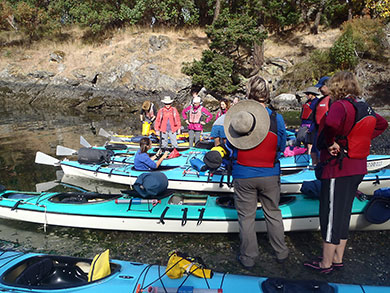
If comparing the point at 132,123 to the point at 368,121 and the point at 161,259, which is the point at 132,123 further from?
the point at 368,121

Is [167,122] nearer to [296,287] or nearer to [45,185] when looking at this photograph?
[45,185]

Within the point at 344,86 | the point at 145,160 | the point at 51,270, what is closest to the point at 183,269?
the point at 51,270

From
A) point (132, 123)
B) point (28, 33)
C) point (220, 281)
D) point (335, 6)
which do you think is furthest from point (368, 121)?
point (28, 33)

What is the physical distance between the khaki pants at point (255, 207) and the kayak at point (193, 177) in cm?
203

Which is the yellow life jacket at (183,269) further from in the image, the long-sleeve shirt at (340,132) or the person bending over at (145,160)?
the person bending over at (145,160)

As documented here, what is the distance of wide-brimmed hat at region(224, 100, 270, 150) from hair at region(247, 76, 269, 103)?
90mm

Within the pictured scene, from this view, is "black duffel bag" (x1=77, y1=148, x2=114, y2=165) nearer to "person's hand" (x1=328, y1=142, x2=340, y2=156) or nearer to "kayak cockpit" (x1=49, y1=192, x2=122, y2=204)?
"kayak cockpit" (x1=49, y1=192, x2=122, y2=204)

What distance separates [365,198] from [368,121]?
7.10 feet

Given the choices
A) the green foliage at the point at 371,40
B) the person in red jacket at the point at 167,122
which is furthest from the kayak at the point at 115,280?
the green foliage at the point at 371,40

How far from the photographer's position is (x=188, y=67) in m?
21.5

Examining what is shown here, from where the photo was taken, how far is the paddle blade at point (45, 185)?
7.10 metres

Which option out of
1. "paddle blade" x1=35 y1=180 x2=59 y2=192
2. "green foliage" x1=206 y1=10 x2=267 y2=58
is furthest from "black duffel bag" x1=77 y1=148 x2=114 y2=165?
"green foliage" x1=206 y1=10 x2=267 y2=58

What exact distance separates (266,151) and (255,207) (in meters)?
0.64

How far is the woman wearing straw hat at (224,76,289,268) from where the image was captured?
303 centimetres
